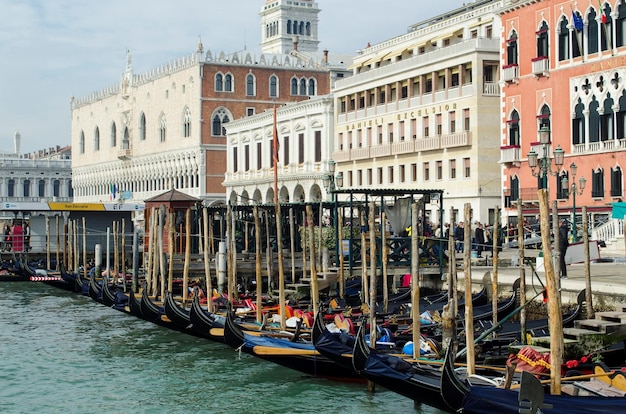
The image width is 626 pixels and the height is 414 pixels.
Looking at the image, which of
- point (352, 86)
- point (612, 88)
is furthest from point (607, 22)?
point (352, 86)

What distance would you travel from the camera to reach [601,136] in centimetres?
2697

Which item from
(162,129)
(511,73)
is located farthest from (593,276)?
(162,129)

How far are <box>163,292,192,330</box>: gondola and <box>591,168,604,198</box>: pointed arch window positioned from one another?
41.2ft

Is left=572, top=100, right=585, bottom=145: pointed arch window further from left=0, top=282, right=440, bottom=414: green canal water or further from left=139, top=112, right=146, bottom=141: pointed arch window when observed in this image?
left=139, top=112, right=146, bottom=141: pointed arch window

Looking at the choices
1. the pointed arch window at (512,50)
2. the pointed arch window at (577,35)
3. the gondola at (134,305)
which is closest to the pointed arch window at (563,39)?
the pointed arch window at (577,35)

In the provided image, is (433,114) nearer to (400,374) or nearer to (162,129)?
(400,374)

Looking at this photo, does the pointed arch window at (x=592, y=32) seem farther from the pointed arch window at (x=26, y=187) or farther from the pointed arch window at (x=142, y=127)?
the pointed arch window at (x=26, y=187)

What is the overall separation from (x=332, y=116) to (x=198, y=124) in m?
13.6

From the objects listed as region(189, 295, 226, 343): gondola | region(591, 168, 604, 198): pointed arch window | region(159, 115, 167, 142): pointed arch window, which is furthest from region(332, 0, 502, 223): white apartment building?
region(159, 115, 167, 142): pointed arch window

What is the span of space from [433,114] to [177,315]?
710 inches

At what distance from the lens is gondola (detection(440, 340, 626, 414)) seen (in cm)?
966

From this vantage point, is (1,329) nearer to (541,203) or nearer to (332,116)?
(541,203)

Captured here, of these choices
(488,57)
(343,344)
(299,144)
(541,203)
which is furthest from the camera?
(299,144)

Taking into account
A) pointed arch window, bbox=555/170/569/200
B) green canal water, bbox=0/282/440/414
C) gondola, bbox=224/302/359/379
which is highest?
pointed arch window, bbox=555/170/569/200
